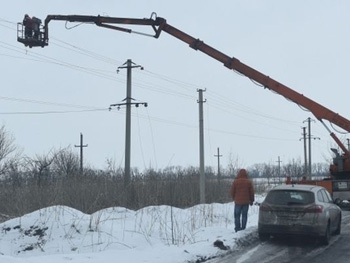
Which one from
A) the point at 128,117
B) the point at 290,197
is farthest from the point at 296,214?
the point at 128,117

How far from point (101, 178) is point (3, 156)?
32067mm

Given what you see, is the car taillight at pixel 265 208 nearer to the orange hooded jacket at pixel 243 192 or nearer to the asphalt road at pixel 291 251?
the asphalt road at pixel 291 251

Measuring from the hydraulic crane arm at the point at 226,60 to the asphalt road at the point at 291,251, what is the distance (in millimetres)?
8862

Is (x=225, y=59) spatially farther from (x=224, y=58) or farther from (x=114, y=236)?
(x=114, y=236)

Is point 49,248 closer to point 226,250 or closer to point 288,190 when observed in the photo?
point 226,250

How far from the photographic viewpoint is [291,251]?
1265 centimetres

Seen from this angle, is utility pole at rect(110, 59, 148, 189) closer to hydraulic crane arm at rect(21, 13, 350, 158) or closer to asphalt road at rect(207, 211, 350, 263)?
hydraulic crane arm at rect(21, 13, 350, 158)

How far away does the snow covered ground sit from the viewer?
1159 cm

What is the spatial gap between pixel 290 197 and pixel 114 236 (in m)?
5.01

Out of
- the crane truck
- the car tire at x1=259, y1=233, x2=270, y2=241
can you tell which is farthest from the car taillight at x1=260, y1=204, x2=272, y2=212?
the crane truck

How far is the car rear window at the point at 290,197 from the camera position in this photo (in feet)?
46.0

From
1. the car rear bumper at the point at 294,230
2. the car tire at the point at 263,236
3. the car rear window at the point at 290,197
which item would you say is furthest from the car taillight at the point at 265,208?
the car tire at the point at 263,236

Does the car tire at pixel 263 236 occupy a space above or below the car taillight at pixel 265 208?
below

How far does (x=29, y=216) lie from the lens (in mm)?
16797
